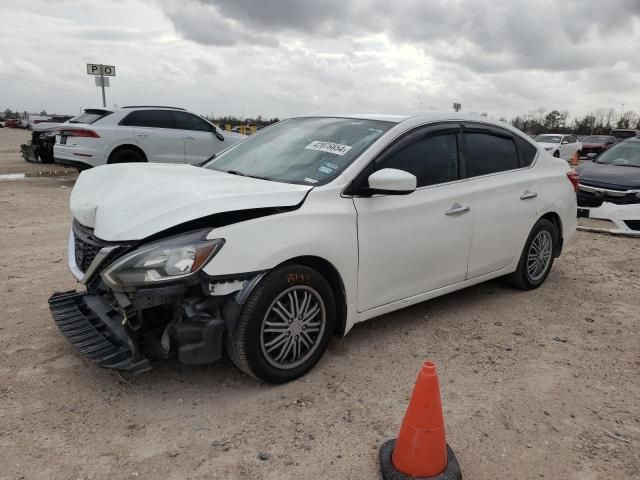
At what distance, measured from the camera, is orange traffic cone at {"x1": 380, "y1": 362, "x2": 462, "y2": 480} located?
234cm

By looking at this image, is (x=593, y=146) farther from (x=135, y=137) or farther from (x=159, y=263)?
(x=159, y=263)

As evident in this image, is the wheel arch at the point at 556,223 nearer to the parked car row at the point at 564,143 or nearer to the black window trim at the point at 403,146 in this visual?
the black window trim at the point at 403,146

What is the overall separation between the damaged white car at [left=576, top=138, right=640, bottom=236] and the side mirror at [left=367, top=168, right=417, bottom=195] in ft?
19.1

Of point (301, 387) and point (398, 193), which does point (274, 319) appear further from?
point (398, 193)

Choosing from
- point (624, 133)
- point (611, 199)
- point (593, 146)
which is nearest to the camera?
point (611, 199)

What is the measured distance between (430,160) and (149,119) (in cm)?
876

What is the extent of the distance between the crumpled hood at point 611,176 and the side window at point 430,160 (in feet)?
16.2

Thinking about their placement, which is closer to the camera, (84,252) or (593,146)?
(84,252)

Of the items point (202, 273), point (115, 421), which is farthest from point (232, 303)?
point (115, 421)

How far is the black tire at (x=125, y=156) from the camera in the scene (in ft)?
35.1

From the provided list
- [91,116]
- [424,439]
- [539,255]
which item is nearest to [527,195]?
[539,255]

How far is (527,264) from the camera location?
4883 millimetres

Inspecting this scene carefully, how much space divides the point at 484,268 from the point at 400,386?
1586mm


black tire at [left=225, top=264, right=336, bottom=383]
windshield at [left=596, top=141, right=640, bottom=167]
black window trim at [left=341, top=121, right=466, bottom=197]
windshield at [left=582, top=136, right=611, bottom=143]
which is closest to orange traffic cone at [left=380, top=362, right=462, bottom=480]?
black tire at [left=225, top=264, right=336, bottom=383]
